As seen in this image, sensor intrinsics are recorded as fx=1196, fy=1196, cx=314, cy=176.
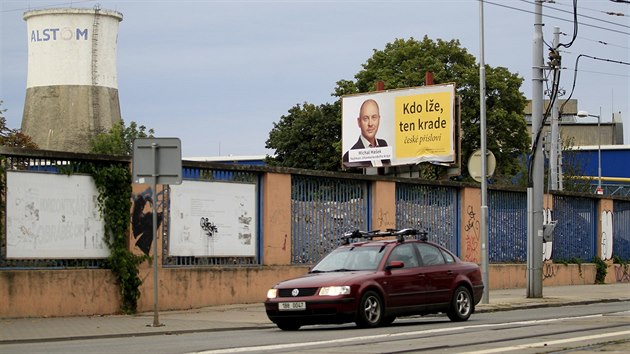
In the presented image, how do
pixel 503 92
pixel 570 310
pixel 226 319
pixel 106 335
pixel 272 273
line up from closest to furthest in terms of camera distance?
pixel 106 335 < pixel 226 319 < pixel 570 310 < pixel 272 273 < pixel 503 92

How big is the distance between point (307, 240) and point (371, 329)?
1027 centimetres

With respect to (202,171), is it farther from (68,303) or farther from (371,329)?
(371,329)

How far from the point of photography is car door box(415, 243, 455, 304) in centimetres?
2131

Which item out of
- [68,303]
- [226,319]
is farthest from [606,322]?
[68,303]

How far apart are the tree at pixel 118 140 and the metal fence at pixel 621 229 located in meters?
36.7

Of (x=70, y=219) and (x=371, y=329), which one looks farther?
(x=70, y=219)

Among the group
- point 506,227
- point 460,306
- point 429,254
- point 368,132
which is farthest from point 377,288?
point 368,132

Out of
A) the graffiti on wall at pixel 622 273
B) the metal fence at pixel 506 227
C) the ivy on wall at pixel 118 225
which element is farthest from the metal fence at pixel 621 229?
the ivy on wall at pixel 118 225

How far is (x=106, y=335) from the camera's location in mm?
18969

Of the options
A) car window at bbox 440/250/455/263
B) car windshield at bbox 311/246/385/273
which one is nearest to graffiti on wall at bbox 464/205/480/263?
car window at bbox 440/250/455/263

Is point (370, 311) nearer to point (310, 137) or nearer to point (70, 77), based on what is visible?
point (310, 137)

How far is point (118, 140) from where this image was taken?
268ft

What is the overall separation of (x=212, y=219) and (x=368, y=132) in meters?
15.0

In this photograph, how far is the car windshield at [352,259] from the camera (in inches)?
822
